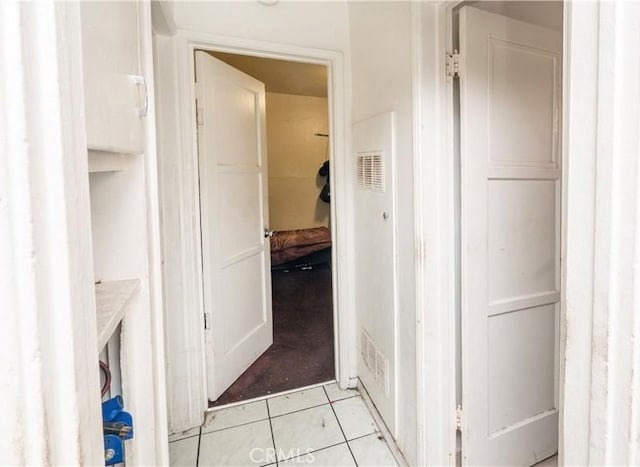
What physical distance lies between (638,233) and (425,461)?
55.1 inches

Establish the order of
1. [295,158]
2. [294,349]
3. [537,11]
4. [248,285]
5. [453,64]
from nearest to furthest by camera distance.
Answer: [453,64]
[537,11]
[248,285]
[294,349]
[295,158]

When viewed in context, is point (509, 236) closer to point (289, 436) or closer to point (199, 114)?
point (289, 436)

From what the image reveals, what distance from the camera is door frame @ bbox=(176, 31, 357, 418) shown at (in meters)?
1.86

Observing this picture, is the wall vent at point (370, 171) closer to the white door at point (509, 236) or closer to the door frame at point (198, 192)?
the door frame at point (198, 192)

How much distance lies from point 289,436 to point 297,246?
310cm

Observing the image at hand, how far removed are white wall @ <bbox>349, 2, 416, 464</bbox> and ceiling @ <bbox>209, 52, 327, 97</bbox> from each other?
1.66 metres

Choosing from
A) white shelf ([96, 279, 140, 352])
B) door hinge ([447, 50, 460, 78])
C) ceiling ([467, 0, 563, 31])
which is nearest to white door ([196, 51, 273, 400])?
white shelf ([96, 279, 140, 352])

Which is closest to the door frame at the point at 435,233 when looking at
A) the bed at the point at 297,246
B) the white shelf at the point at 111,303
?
the white shelf at the point at 111,303

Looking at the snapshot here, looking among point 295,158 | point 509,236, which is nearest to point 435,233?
point 509,236

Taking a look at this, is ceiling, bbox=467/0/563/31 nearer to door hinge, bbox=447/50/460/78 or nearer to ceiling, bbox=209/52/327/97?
door hinge, bbox=447/50/460/78

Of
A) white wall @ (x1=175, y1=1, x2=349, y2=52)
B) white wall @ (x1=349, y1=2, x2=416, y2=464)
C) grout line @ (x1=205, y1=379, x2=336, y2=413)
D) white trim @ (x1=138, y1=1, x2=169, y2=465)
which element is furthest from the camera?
grout line @ (x1=205, y1=379, x2=336, y2=413)

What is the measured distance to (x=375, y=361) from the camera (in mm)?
1983

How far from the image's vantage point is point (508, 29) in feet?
4.67

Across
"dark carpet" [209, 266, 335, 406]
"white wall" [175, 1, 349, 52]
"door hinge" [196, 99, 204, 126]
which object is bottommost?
"dark carpet" [209, 266, 335, 406]
